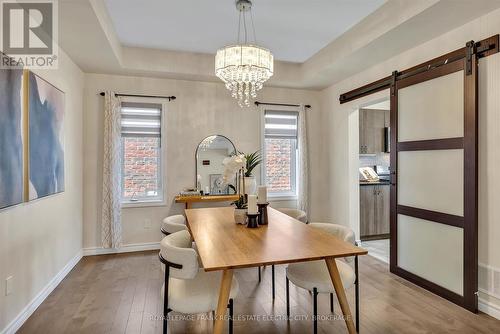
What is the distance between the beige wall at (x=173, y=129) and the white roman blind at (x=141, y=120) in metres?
0.17

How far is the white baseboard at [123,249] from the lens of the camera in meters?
3.95

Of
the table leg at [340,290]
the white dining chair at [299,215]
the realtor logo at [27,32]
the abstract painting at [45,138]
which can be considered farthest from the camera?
the white dining chair at [299,215]

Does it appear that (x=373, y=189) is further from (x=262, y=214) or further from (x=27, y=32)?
(x=27, y=32)

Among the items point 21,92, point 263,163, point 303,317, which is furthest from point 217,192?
point 21,92

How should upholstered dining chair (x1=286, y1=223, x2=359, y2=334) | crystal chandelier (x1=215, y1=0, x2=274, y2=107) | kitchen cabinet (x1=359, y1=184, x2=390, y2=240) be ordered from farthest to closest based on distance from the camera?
1. kitchen cabinet (x1=359, y1=184, x2=390, y2=240)
2. crystal chandelier (x1=215, y1=0, x2=274, y2=107)
3. upholstered dining chair (x1=286, y1=223, x2=359, y2=334)

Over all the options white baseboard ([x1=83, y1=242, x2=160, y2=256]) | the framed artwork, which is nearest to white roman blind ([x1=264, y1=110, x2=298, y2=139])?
the framed artwork

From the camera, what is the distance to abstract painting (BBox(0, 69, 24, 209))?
197 centimetres

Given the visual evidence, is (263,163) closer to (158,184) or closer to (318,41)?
(158,184)

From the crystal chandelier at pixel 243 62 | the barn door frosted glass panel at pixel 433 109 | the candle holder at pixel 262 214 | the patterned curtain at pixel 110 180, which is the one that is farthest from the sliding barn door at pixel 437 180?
the patterned curtain at pixel 110 180

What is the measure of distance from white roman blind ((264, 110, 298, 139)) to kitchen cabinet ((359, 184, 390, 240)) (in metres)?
1.50

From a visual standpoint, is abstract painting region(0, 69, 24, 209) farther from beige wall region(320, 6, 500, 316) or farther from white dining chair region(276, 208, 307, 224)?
beige wall region(320, 6, 500, 316)

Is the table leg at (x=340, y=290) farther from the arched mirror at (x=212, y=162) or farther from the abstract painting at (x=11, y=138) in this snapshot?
the arched mirror at (x=212, y=162)

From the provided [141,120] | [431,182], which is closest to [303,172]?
[431,182]

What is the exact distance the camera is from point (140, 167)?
13.9ft
